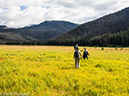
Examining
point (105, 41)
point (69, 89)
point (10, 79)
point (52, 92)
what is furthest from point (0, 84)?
point (105, 41)

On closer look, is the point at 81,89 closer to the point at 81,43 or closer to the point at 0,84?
the point at 0,84

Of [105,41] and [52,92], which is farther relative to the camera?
[105,41]

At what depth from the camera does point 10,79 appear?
284 inches

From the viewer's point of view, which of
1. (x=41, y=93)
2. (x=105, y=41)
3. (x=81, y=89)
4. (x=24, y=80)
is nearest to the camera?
(x=41, y=93)

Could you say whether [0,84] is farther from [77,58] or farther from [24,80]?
[77,58]

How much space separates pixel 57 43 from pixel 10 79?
156561 millimetres

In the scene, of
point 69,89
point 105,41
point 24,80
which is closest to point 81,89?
point 69,89

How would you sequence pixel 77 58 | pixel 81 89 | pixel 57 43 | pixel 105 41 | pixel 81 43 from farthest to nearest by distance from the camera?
pixel 57 43
pixel 81 43
pixel 105 41
pixel 77 58
pixel 81 89

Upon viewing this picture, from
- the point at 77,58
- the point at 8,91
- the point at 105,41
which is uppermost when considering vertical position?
the point at 105,41

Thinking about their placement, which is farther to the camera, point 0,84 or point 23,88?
point 0,84

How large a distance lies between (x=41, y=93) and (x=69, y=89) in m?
1.69

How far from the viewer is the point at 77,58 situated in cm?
1070

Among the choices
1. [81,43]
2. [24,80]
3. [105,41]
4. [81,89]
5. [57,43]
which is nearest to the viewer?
[81,89]

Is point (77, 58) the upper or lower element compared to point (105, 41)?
lower
